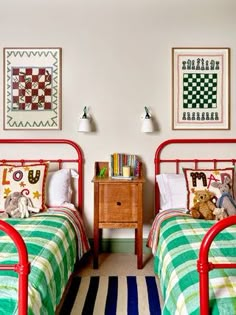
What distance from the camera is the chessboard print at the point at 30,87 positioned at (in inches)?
123

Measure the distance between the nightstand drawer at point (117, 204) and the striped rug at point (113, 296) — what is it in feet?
1.50

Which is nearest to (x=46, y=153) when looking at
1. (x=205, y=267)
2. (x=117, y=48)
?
(x=117, y=48)

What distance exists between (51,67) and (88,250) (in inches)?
65.2

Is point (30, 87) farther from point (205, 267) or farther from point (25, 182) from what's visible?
point (205, 267)

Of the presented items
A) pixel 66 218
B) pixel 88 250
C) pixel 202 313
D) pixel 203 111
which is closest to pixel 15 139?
pixel 66 218

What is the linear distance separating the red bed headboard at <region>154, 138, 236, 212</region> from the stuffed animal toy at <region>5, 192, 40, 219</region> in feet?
3.73

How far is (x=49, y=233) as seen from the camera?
6.96 feet

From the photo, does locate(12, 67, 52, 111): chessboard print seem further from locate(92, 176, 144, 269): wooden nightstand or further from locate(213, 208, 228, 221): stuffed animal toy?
locate(213, 208, 228, 221): stuffed animal toy

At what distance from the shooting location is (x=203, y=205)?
8.30 ft

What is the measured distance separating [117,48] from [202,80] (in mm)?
823

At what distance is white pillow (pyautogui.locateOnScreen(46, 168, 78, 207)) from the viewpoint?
2.91 m

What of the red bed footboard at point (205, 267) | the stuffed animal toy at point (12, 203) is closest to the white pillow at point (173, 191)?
the stuffed animal toy at point (12, 203)

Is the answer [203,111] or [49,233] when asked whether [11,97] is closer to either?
[49,233]

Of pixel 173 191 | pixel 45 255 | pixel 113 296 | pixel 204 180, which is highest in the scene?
pixel 204 180
